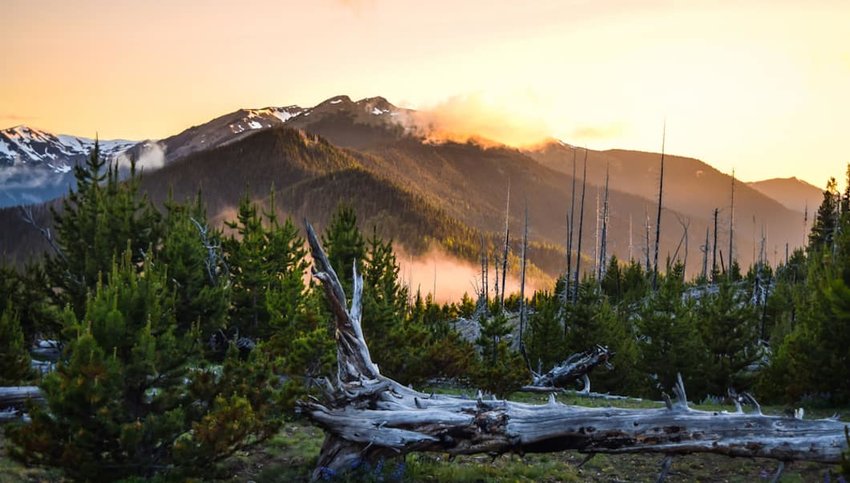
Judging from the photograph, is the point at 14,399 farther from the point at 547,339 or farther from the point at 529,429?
the point at 547,339

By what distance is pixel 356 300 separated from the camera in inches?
452

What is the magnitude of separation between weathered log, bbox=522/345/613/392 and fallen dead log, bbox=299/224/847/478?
36.7ft

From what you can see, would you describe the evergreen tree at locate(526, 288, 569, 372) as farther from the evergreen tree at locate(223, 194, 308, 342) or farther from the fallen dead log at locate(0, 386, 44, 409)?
the fallen dead log at locate(0, 386, 44, 409)

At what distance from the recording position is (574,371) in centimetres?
2075

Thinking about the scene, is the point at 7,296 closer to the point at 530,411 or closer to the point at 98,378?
the point at 98,378

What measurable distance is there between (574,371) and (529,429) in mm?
12626

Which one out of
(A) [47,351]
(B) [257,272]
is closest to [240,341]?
(B) [257,272]

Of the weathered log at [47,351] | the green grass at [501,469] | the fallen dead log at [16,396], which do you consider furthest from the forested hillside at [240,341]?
the weathered log at [47,351]

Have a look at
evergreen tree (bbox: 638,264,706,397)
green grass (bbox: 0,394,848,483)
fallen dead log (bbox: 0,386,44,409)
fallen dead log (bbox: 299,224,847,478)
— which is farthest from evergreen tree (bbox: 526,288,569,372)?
fallen dead log (bbox: 0,386,44,409)

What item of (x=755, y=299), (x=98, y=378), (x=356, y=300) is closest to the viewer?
(x=98, y=378)

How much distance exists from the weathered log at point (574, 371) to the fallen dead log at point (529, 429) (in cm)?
1118

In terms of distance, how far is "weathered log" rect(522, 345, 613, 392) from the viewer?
65.7 feet

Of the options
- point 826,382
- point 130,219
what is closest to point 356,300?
point 826,382

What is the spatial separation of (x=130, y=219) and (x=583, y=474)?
72.1 ft
